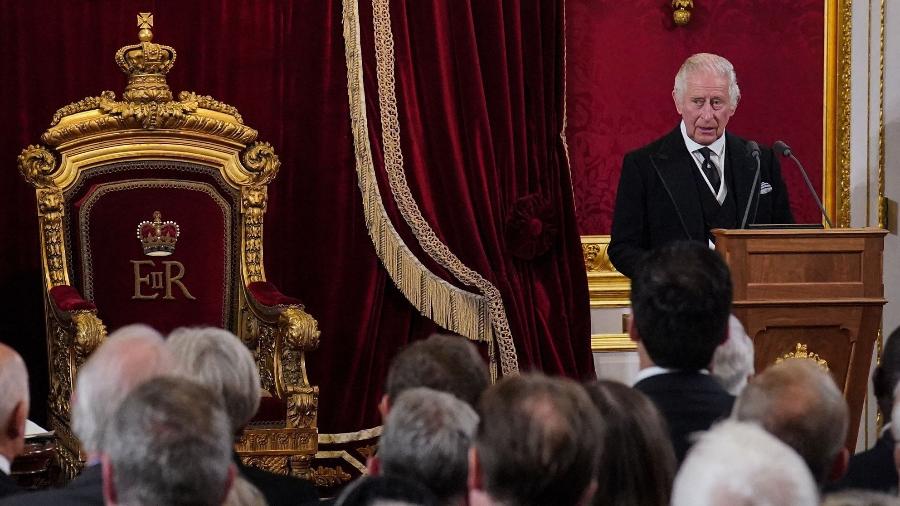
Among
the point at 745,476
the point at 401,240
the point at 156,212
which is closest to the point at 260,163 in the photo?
the point at 156,212

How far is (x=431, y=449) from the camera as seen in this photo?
6.72ft

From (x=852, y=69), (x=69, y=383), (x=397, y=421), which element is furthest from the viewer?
(x=852, y=69)

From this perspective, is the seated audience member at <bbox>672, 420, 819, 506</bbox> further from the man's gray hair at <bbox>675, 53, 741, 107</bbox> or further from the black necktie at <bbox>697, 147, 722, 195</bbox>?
the man's gray hair at <bbox>675, 53, 741, 107</bbox>

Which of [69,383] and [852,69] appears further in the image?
[852,69]

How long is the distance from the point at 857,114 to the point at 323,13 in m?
2.09

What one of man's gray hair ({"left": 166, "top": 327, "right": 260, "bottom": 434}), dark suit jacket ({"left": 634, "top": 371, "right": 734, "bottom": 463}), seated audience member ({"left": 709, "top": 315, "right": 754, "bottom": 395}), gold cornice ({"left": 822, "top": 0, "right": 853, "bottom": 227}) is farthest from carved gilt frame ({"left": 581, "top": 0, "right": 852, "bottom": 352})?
man's gray hair ({"left": 166, "top": 327, "right": 260, "bottom": 434})

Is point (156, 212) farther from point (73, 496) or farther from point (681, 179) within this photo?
point (73, 496)

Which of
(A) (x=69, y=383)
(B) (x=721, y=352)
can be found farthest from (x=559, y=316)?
(B) (x=721, y=352)

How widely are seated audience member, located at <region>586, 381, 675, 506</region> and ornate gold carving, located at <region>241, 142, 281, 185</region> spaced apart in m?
2.98

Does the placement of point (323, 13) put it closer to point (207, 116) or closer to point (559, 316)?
point (207, 116)

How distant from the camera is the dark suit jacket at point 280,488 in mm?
2426

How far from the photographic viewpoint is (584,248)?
213 inches

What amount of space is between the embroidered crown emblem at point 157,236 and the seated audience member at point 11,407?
7.60 ft

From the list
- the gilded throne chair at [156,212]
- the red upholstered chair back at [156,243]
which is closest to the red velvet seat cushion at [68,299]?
the gilded throne chair at [156,212]
